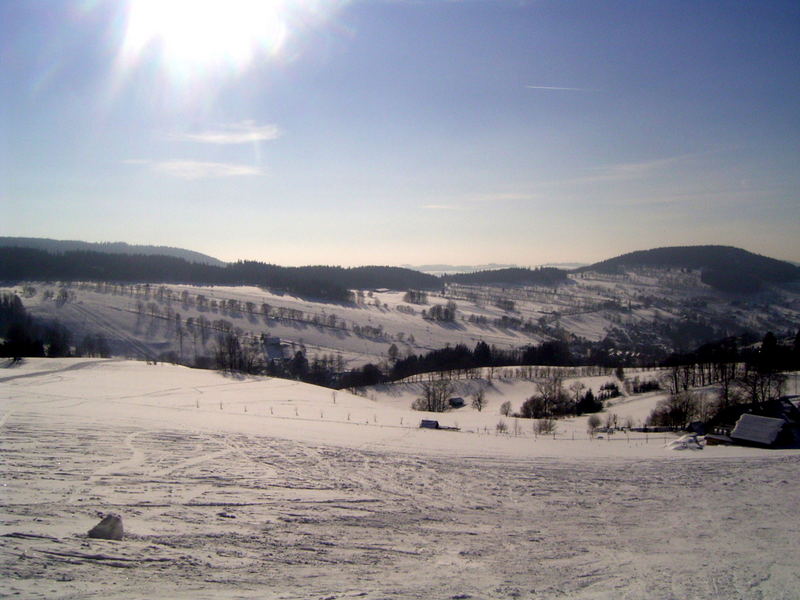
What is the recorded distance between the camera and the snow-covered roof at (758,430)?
26145 millimetres

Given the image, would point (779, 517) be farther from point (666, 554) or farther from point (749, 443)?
point (749, 443)

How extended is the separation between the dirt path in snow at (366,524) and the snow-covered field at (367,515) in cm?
5

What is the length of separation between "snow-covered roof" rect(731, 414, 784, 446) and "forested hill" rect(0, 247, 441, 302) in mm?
110442

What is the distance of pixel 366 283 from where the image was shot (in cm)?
16200

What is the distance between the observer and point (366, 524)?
10.3 m

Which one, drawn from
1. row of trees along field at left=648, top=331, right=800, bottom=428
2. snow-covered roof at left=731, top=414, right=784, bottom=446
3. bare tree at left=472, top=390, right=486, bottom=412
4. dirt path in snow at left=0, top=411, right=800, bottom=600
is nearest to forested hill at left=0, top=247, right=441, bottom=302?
bare tree at left=472, top=390, right=486, bottom=412

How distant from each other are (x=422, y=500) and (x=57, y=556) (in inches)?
300

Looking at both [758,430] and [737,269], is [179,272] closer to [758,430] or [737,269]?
[758,430]

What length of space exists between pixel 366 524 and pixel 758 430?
2663cm

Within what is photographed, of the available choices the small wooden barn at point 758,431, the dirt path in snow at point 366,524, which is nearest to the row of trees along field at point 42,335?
the dirt path in snow at point 366,524

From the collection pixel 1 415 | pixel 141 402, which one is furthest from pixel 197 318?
pixel 1 415

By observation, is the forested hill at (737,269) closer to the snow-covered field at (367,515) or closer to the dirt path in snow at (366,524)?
the snow-covered field at (367,515)

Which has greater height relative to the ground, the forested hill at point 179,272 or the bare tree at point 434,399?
the forested hill at point 179,272

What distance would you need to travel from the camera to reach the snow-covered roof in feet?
85.8
